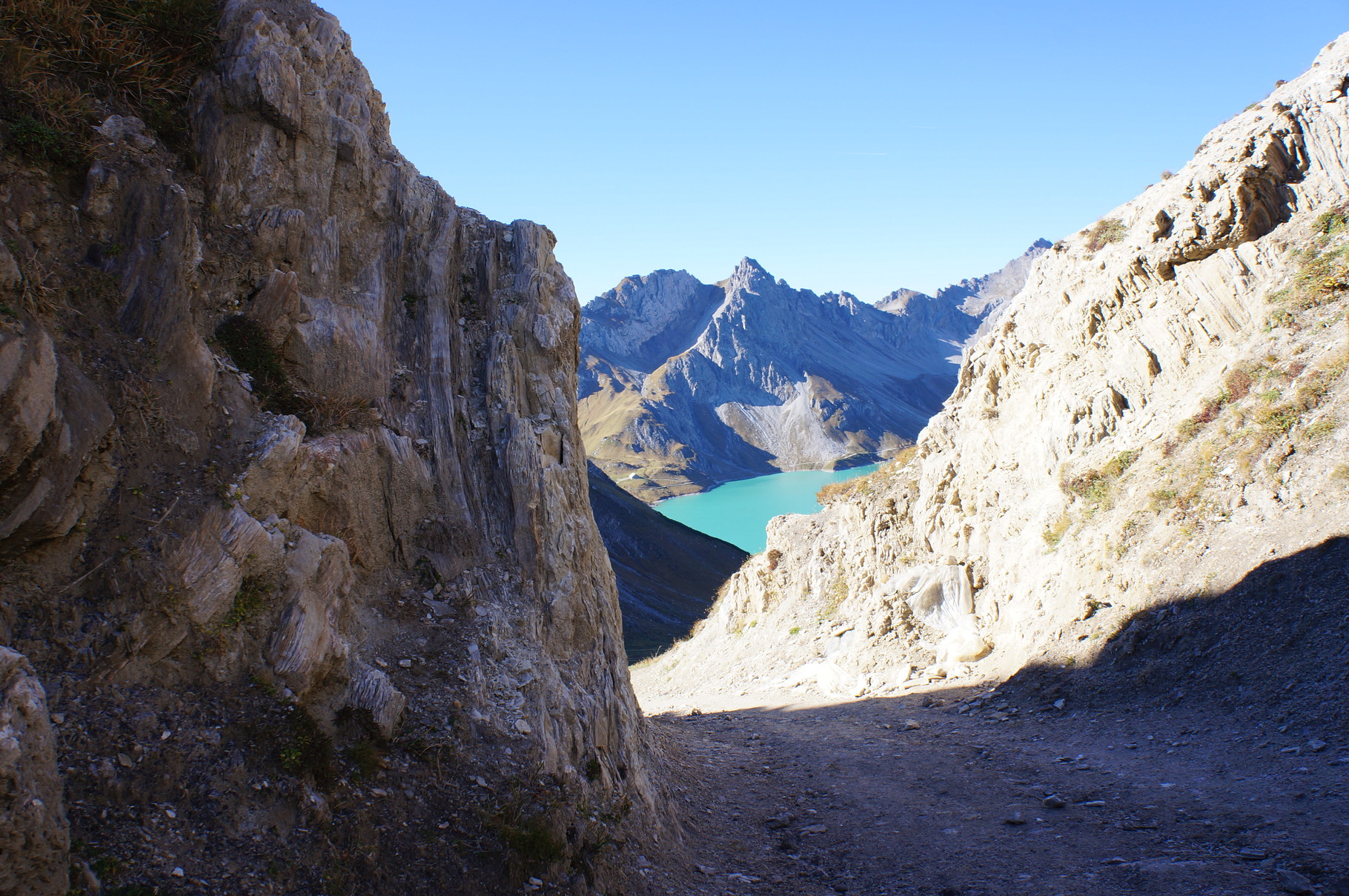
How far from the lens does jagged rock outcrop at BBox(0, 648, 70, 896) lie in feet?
15.5

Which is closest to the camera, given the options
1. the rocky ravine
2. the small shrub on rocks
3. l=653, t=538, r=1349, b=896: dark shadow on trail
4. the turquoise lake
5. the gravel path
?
the gravel path

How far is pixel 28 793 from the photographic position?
192 inches

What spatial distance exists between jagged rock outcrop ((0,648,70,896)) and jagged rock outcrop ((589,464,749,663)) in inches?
→ 1653

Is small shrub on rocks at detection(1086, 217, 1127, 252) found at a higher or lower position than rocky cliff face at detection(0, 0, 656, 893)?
higher

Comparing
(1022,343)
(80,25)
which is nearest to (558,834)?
(80,25)

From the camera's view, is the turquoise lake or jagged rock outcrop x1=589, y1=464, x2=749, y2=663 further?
the turquoise lake

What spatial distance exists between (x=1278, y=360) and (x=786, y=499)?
12342cm

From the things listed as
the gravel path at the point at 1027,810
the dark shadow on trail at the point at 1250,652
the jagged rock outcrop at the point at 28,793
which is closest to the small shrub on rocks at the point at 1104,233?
the dark shadow on trail at the point at 1250,652

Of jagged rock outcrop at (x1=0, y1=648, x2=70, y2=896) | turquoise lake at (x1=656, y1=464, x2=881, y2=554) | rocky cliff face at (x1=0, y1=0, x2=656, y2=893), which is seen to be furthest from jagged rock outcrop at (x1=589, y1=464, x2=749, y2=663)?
jagged rock outcrop at (x1=0, y1=648, x2=70, y2=896)

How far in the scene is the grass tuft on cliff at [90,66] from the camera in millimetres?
7453

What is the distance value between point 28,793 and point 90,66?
26.7ft

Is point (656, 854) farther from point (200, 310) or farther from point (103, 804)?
point (200, 310)

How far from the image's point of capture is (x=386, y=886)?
275 inches

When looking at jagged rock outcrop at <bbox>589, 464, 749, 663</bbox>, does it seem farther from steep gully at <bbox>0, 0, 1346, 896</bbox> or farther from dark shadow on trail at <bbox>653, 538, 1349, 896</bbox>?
steep gully at <bbox>0, 0, 1346, 896</bbox>
